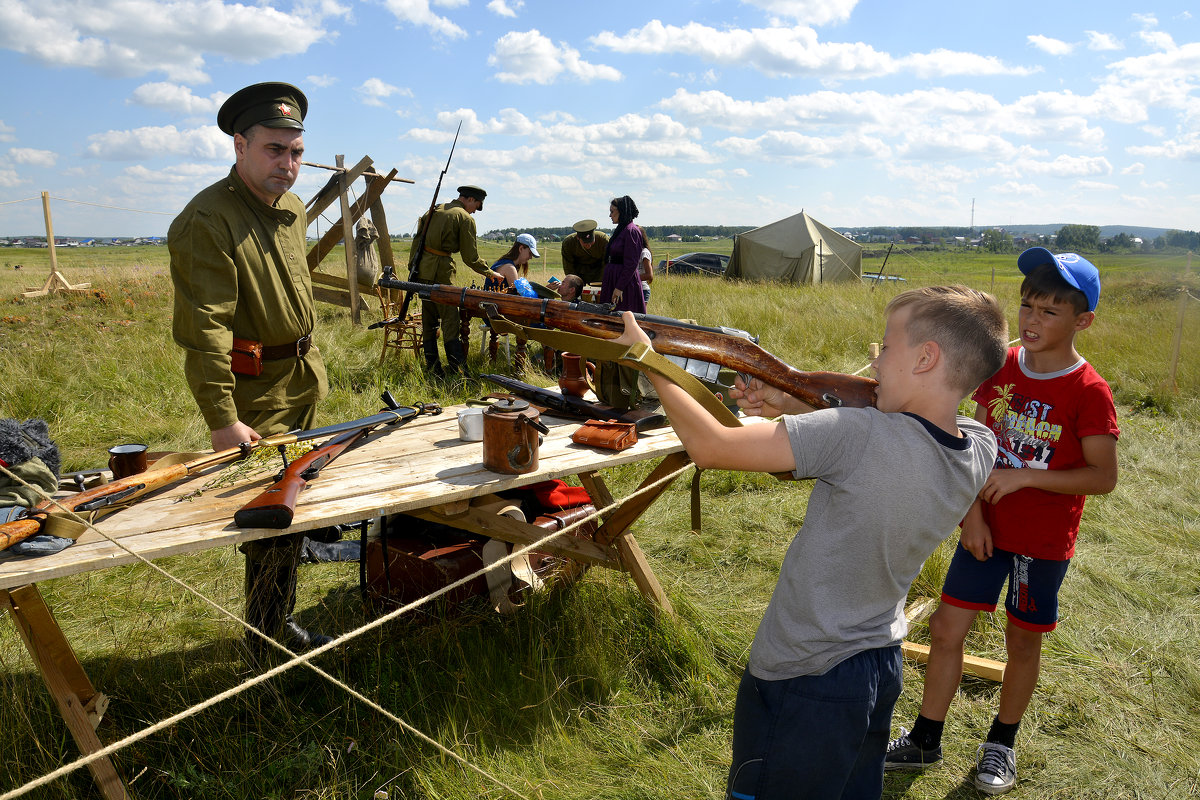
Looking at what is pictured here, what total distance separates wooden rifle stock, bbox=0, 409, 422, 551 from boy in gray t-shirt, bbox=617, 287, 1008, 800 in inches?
68.2

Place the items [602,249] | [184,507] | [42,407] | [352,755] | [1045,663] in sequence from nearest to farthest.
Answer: [184,507] < [352,755] < [1045,663] < [42,407] < [602,249]

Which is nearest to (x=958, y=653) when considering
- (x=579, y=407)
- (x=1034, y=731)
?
(x=1034, y=731)

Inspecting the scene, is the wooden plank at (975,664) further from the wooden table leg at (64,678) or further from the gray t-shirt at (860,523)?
the wooden table leg at (64,678)

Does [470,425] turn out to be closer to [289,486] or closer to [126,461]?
[289,486]

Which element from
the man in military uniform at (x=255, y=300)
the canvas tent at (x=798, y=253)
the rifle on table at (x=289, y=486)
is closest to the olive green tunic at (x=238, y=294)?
the man in military uniform at (x=255, y=300)

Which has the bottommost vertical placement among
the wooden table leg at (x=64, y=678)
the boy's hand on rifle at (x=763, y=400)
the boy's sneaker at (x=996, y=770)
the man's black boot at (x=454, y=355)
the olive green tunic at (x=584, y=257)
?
the boy's sneaker at (x=996, y=770)

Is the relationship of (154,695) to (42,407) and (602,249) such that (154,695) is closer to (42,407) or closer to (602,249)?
(42,407)

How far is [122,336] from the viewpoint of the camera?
9211 millimetres

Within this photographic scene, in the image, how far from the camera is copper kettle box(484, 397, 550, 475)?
275cm

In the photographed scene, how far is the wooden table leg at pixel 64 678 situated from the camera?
228 cm

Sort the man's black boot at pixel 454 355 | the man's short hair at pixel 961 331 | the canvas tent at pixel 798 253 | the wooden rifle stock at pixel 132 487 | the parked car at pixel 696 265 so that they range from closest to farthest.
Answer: the man's short hair at pixel 961 331
the wooden rifle stock at pixel 132 487
the man's black boot at pixel 454 355
the canvas tent at pixel 798 253
the parked car at pixel 696 265

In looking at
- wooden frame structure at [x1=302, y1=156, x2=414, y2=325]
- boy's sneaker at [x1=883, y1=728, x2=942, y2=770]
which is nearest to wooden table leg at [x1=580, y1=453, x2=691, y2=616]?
boy's sneaker at [x1=883, y1=728, x2=942, y2=770]

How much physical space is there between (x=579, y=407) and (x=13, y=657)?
2.72 meters

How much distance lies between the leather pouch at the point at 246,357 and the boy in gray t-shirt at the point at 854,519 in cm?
224
